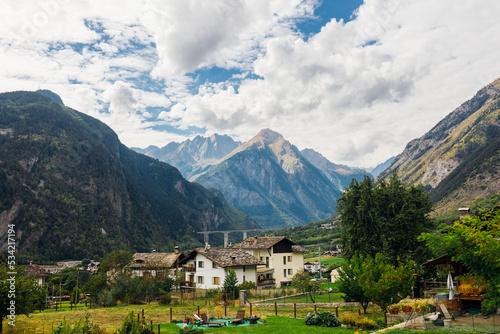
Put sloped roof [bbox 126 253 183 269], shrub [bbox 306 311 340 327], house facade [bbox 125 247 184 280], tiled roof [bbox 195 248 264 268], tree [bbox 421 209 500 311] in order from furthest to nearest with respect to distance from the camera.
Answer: sloped roof [bbox 126 253 183 269] → house facade [bbox 125 247 184 280] → tiled roof [bbox 195 248 264 268] → shrub [bbox 306 311 340 327] → tree [bbox 421 209 500 311]

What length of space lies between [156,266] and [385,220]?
39.3m

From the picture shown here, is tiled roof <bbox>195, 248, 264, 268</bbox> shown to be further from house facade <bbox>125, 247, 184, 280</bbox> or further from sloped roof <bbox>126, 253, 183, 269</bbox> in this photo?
sloped roof <bbox>126, 253, 183, 269</bbox>

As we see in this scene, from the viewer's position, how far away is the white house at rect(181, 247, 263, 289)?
6112cm

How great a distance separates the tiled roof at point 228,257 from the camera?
61.0m

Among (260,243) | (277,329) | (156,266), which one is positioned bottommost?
(277,329)

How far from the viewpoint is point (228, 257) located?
63.7 meters

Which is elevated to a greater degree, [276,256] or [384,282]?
[276,256]

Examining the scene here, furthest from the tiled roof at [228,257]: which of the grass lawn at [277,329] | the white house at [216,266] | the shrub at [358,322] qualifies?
the shrub at [358,322]

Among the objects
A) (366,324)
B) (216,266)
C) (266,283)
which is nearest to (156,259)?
(216,266)

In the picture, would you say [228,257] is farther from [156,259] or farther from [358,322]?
[358,322]

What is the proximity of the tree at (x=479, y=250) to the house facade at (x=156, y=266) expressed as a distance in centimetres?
4664

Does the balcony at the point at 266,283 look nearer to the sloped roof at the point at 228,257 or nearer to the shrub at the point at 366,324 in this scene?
the sloped roof at the point at 228,257

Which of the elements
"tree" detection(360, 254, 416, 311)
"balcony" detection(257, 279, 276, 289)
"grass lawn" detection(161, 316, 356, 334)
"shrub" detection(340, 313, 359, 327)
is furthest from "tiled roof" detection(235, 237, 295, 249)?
"shrub" detection(340, 313, 359, 327)

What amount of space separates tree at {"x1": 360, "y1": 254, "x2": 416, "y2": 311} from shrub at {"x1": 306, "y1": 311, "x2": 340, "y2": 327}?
3827mm
